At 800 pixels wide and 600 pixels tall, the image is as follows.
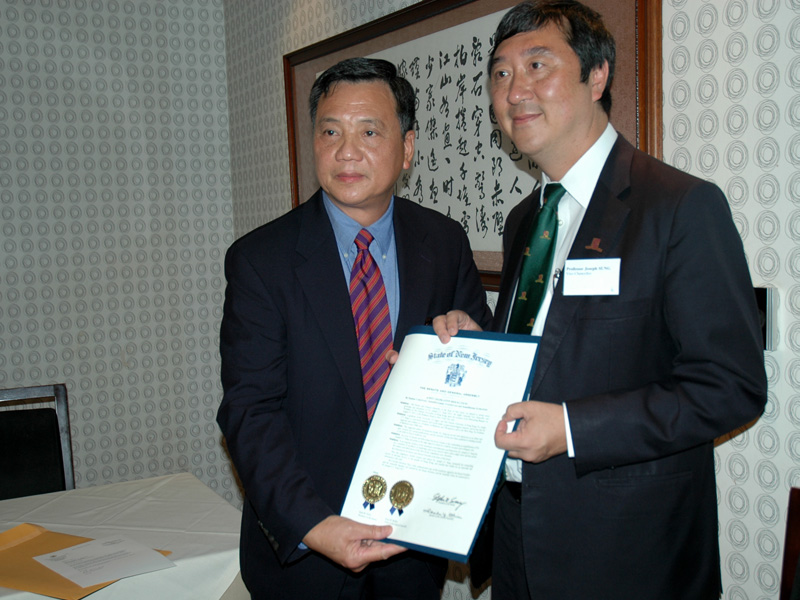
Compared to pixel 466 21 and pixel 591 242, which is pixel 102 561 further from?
pixel 466 21

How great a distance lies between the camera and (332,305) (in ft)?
4.91

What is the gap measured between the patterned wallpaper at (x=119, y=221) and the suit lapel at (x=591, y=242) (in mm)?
3182

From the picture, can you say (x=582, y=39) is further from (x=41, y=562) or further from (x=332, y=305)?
(x=41, y=562)

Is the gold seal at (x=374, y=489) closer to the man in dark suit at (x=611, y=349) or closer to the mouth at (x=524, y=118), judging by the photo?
the man in dark suit at (x=611, y=349)

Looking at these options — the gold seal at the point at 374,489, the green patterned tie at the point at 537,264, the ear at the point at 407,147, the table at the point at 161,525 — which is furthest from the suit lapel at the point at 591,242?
the table at the point at 161,525

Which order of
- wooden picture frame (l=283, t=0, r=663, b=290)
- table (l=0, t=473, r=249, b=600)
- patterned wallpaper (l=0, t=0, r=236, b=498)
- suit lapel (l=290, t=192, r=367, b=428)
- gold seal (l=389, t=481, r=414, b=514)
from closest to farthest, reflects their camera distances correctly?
gold seal (l=389, t=481, r=414, b=514), suit lapel (l=290, t=192, r=367, b=428), table (l=0, t=473, r=249, b=600), wooden picture frame (l=283, t=0, r=663, b=290), patterned wallpaper (l=0, t=0, r=236, b=498)

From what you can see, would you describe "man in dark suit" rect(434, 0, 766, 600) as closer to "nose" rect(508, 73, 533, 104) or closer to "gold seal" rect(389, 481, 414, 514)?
"nose" rect(508, 73, 533, 104)

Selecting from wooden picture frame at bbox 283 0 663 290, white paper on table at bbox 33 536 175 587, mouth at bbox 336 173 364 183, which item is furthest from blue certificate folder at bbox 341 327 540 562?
wooden picture frame at bbox 283 0 663 290

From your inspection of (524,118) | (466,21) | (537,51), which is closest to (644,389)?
(524,118)

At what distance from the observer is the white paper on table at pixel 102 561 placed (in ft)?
5.04

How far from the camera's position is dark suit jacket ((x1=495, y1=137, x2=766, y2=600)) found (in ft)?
3.75

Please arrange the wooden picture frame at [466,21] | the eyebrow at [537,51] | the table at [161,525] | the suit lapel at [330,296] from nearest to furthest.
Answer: the eyebrow at [537,51] < the suit lapel at [330,296] < the table at [161,525] < the wooden picture frame at [466,21]

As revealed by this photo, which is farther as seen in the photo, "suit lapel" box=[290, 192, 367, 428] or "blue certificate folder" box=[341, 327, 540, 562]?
"suit lapel" box=[290, 192, 367, 428]

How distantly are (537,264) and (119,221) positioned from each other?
309 cm
